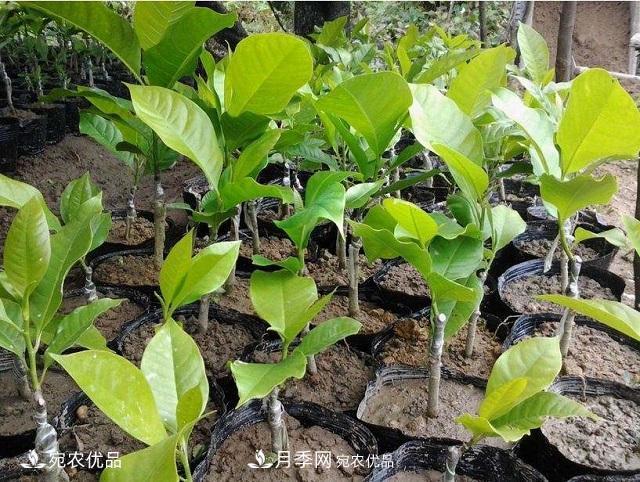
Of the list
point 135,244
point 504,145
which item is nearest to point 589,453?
point 504,145

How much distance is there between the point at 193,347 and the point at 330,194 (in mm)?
357

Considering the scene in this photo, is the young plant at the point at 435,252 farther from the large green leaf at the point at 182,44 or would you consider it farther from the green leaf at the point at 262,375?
the large green leaf at the point at 182,44

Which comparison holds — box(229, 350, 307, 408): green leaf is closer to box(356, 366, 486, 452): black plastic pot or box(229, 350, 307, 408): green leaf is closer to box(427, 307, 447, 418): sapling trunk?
box(427, 307, 447, 418): sapling trunk

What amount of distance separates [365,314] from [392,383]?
0.33 m

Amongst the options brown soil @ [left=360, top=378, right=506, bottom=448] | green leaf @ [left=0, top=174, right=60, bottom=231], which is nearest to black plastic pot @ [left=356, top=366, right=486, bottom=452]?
brown soil @ [left=360, top=378, right=506, bottom=448]

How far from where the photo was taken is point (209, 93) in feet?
4.90

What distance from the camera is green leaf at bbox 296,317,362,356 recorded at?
1006 millimetres

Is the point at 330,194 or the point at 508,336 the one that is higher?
the point at 330,194

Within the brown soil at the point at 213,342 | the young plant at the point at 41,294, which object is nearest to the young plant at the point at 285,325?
the young plant at the point at 41,294

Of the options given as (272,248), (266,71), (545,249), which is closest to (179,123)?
(266,71)

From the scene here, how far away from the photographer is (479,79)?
3.99 ft

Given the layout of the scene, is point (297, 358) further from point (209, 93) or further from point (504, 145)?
point (504, 145)

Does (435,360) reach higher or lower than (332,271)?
higher

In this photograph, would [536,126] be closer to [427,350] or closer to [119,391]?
[427,350]
